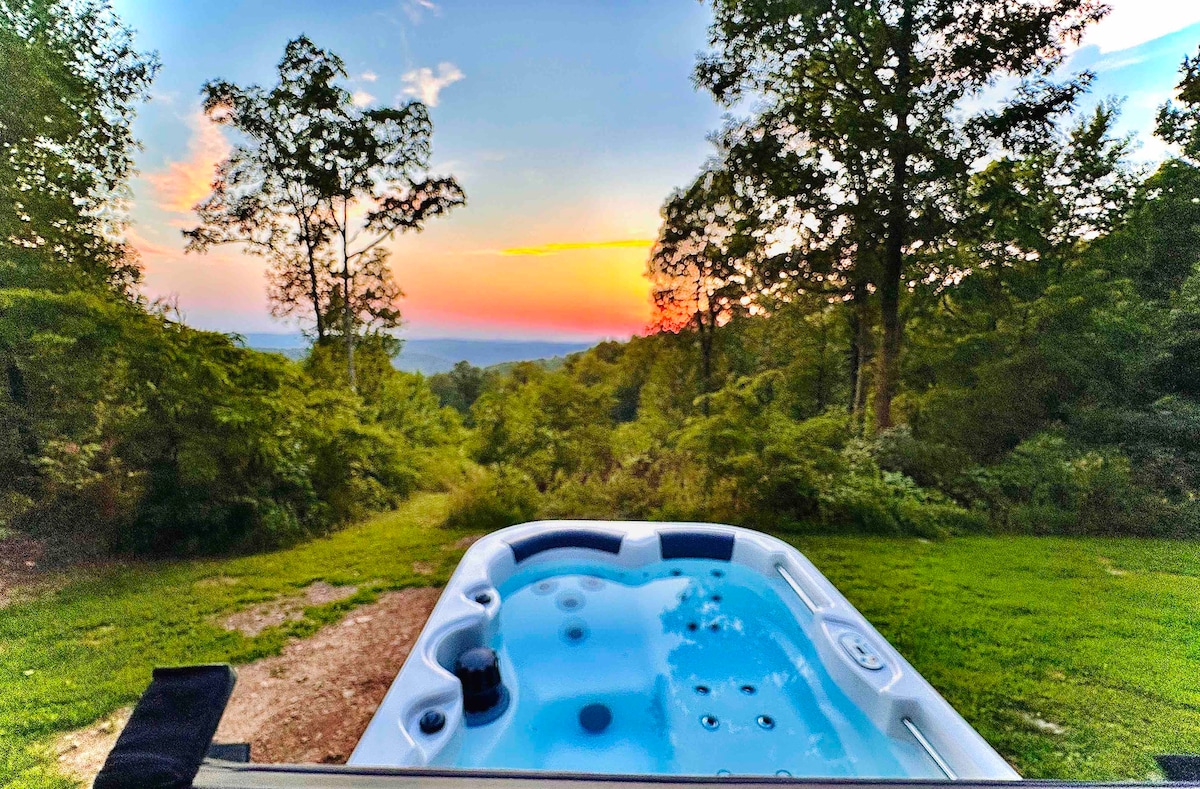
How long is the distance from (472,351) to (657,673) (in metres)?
2.82

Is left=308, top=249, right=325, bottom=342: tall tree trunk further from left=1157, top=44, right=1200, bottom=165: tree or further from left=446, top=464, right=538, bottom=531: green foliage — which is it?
left=1157, top=44, right=1200, bottom=165: tree

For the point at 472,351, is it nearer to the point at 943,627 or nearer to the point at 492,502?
the point at 492,502

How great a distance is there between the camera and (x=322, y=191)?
11.0 ft

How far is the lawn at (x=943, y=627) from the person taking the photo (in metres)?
1.74

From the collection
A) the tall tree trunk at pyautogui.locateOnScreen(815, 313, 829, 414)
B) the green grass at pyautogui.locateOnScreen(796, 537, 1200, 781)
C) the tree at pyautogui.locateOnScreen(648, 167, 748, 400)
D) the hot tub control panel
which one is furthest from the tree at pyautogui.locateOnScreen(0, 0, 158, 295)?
the tall tree trunk at pyautogui.locateOnScreen(815, 313, 829, 414)

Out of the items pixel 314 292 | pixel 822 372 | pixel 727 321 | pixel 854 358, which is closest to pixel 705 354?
pixel 727 321

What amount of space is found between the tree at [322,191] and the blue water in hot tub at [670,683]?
2.22 m

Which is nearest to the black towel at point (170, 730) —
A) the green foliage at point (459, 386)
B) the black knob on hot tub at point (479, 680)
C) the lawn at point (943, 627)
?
the black knob on hot tub at point (479, 680)

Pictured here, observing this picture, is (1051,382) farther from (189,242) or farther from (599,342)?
(189,242)

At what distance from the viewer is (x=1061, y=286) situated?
335cm

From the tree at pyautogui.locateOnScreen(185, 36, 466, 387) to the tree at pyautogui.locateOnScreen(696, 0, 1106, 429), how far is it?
6.57 feet

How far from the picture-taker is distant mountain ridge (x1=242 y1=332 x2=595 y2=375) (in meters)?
3.99

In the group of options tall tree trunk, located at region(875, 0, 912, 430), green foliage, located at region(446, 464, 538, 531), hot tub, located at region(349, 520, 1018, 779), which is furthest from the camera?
green foliage, located at region(446, 464, 538, 531)

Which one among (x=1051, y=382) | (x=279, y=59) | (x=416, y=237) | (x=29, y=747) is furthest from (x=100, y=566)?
(x=1051, y=382)
